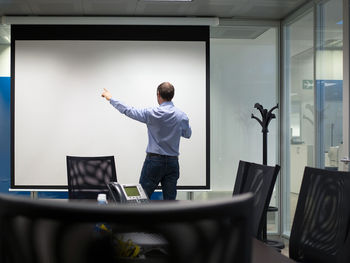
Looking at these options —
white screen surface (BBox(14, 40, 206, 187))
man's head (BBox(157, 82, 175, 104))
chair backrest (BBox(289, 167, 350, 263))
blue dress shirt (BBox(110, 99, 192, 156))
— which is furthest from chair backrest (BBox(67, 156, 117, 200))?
chair backrest (BBox(289, 167, 350, 263))

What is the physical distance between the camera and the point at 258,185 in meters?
2.88

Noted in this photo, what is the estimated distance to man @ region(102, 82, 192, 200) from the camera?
4.84 metres

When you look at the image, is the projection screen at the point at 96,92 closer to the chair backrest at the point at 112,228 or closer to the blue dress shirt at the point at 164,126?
the blue dress shirt at the point at 164,126

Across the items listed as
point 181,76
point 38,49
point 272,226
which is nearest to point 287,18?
point 181,76

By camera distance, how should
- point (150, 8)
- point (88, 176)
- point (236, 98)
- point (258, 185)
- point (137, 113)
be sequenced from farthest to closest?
point (236, 98)
point (150, 8)
point (137, 113)
point (88, 176)
point (258, 185)

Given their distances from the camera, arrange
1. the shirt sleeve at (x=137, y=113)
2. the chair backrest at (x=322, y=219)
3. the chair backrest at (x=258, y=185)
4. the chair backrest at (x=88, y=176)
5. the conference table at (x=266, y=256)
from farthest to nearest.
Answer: the shirt sleeve at (x=137, y=113) → the chair backrest at (x=88, y=176) → the chair backrest at (x=258, y=185) → the chair backrest at (x=322, y=219) → the conference table at (x=266, y=256)

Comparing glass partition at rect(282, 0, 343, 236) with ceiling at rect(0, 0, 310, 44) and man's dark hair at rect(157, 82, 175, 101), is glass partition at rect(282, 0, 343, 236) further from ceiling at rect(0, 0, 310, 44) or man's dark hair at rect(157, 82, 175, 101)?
man's dark hair at rect(157, 82, 175, 101)

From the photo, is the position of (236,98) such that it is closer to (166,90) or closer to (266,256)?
(166,90)

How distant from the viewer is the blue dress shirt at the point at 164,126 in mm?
4898

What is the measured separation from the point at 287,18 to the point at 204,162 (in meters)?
2.22

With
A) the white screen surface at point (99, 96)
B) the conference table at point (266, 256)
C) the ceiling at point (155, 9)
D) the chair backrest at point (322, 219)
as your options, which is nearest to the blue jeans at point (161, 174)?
the white screen surface at point (99, 96)

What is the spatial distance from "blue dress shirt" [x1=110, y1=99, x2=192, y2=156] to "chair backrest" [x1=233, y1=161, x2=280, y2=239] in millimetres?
1762

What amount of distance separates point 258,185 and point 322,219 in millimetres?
549

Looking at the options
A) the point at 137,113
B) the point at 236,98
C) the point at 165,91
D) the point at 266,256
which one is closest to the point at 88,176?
the point at 137,113
